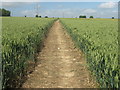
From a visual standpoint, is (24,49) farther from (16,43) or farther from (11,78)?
(11,78)

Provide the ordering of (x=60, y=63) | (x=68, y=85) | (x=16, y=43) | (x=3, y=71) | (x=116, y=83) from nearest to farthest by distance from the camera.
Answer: (x=116, y=83)
(x=3, y=71)
(x=68, y=85)
(x=16, y=43)
(x=60, y=63)

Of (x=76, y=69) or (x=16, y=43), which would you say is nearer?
(x=16, y=43)

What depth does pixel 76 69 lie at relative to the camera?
8570 mm

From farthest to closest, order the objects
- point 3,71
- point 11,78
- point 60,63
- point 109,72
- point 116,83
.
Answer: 1. point 60,63
2. point 11,78
3. point 3,71
4. point 109,72
5. point 116,83

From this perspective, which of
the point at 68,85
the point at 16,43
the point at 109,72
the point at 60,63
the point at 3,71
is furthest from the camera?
the point at 60,63

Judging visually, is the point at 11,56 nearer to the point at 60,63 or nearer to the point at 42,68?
the point at 42,68

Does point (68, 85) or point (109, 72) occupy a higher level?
point (109, 72)

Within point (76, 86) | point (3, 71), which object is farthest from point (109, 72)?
point (3, 71)

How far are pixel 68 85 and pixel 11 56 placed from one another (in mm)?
2168

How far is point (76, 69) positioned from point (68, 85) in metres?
1.94

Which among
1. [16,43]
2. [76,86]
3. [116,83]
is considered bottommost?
[76,86]

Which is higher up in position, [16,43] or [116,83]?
[16,43]

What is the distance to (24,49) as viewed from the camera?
849cm

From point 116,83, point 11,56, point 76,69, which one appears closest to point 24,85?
point 11,56
